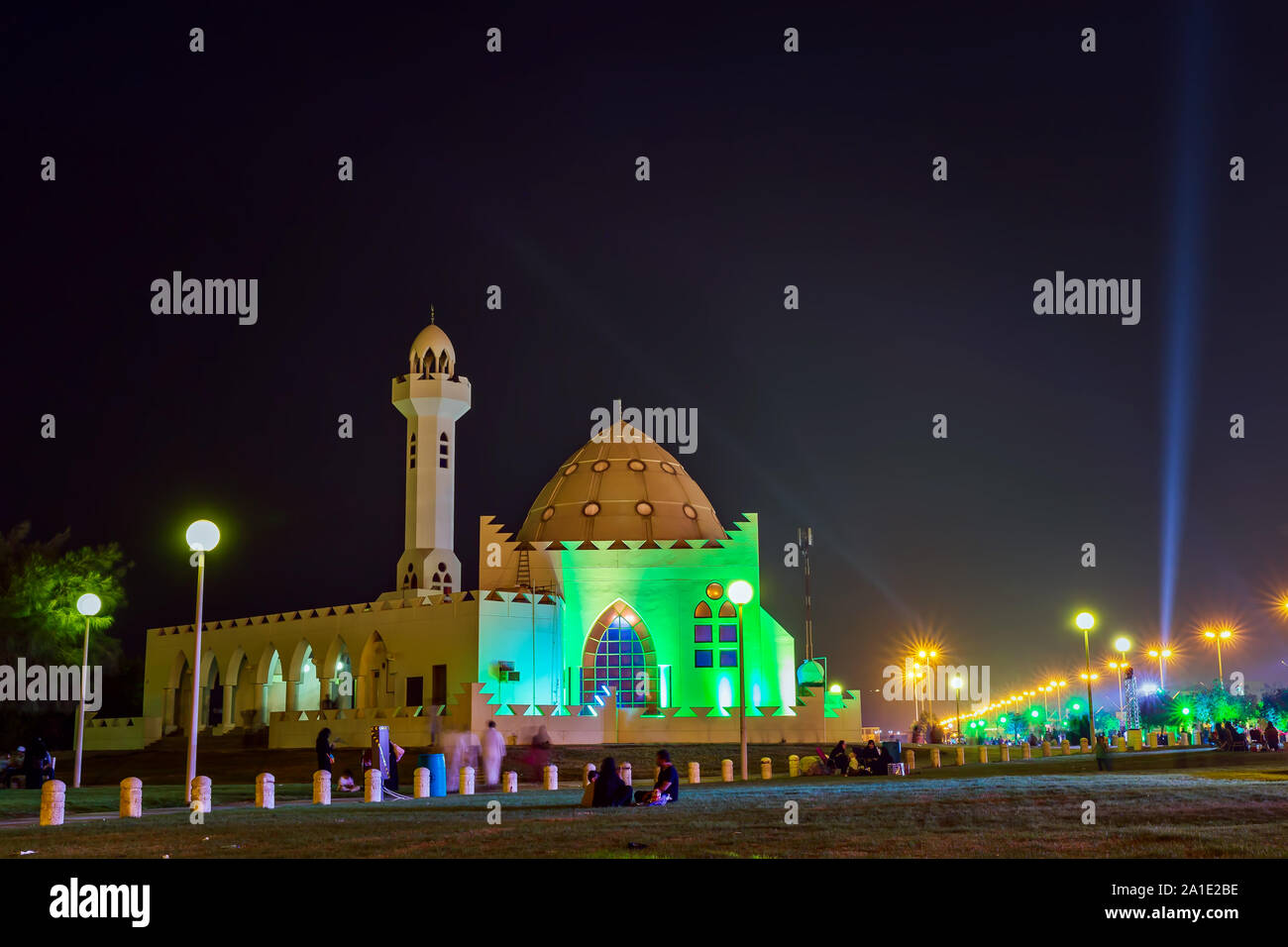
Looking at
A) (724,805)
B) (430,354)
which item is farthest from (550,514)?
(724,805)

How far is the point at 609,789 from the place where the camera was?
1975cm

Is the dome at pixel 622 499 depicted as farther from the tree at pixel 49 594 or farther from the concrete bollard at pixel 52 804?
the concrete bollard at pixel 52 804

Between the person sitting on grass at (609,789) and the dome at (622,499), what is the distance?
131 feet

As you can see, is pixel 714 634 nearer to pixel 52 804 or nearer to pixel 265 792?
pixel 265 792

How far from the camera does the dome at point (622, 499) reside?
62.7 meters

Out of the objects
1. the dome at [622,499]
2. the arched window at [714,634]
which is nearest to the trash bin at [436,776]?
the arched window at [714,634]

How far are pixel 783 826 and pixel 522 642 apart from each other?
37.7 metres

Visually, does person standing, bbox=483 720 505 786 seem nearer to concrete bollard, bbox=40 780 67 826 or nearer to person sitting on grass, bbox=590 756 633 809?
person sitting on grass, bbox=590 756 633 809

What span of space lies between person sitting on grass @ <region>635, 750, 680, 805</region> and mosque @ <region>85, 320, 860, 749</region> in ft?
87.9

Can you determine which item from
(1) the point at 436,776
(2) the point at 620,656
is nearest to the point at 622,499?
(2) the point at 620,656

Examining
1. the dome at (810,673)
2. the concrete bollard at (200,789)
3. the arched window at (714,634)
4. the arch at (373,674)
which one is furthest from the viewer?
the dome at (810,673)

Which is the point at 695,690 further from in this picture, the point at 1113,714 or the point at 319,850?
the point at 1113,714

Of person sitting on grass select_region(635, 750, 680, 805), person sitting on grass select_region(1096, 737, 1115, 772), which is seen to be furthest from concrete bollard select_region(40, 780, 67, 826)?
person sitting on grass select_region(1096, 737, 1115, 772)
